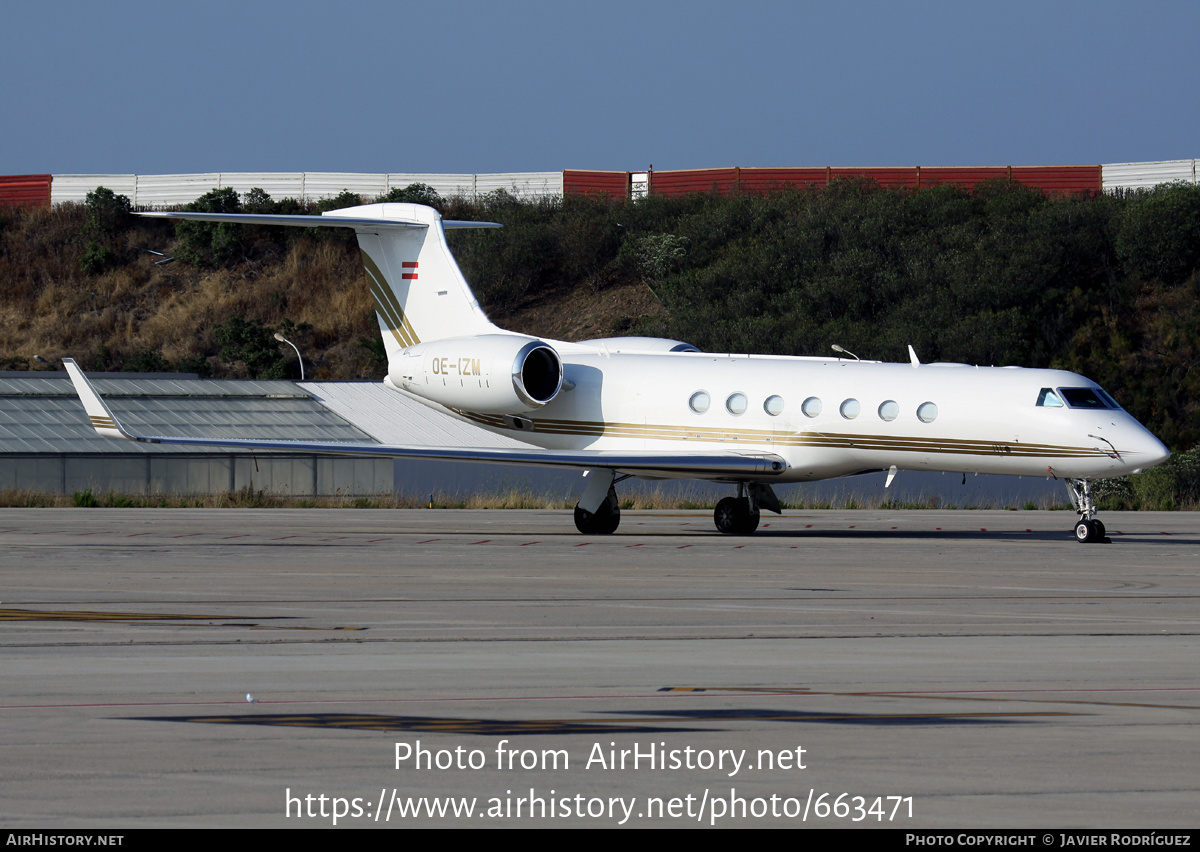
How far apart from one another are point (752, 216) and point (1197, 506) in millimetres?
34802

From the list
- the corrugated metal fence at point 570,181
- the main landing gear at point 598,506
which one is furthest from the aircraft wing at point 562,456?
the corrugated metal fence at point 570,181

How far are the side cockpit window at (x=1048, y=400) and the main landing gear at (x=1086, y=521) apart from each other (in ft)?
3.80

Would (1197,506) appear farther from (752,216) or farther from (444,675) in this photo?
(752,216)

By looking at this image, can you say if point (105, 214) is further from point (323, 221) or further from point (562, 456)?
point (562, 456)

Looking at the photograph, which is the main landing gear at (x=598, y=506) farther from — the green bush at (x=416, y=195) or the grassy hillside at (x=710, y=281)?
the green bush at (x=416, y=195)

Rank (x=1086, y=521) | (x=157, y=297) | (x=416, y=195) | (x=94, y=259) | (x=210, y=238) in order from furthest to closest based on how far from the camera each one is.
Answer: (x=210, y=238), (x=94, y=259), (x=157, y=297), (x=416, y=195), (x=1086, y=521)

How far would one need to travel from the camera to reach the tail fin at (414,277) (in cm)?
2586

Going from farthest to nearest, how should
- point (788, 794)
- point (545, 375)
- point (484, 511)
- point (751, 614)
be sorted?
point (484, 511), point (545, 375), point (751, 614), point (788, 794)

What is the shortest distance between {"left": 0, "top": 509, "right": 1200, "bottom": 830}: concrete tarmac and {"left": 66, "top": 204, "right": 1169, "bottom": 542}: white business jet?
3940mm

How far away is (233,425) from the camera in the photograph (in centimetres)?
4094

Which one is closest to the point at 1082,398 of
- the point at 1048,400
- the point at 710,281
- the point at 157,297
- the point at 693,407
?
the point at 1048,400

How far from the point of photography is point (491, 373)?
934 inches

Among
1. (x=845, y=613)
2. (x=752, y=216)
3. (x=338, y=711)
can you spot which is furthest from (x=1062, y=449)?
(x=752, y=216)

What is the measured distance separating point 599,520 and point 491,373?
3050mm
